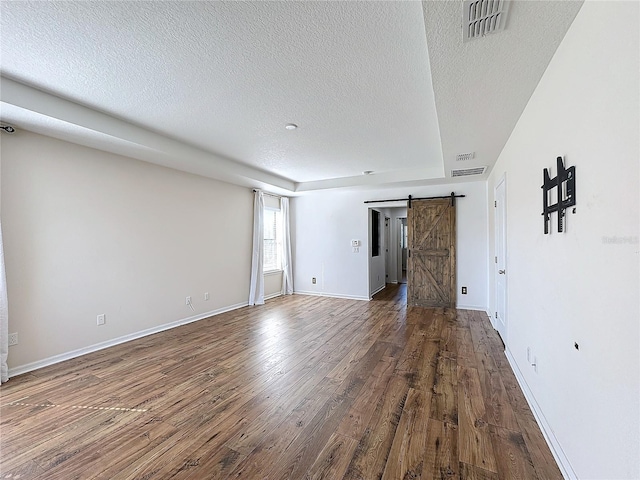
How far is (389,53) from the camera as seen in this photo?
1920mm

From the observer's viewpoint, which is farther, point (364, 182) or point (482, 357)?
point (364, 182)

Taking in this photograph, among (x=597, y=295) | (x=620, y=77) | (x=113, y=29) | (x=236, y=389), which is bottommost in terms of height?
(x=236, y=389)

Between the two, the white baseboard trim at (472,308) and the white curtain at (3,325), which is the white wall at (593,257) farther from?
the white curtain at (3,325)

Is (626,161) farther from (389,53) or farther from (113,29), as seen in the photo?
(113,29)

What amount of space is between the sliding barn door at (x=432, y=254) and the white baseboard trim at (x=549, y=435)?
9.53 feet

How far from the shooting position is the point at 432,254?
550cm

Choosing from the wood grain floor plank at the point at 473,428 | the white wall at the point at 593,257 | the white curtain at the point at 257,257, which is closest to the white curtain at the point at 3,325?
the white curtain at the point at 257,257

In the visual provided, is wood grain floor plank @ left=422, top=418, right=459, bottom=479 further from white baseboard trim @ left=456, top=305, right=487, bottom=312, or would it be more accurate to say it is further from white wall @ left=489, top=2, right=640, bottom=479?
white baseboard trim @ left=456, top=305, right=487, bottom=312

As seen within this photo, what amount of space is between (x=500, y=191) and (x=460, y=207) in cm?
175

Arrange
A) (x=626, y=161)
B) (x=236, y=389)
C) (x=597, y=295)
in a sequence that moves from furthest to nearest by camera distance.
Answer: (x=236, y=389) → (x=597, y=295) → (x=626, y=161)

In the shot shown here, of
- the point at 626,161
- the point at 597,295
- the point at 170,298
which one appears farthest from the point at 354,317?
the point at 626,161

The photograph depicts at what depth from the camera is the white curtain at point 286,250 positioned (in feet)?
21.7

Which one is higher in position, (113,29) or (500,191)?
(113,29)

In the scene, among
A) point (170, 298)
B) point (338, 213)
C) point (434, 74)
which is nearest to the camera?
point (434, 74)
